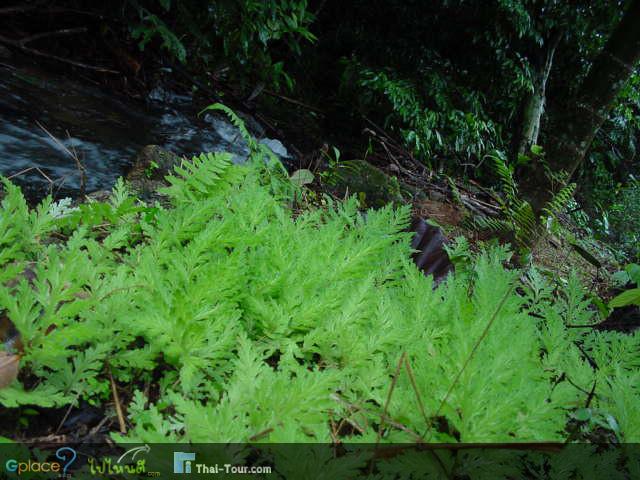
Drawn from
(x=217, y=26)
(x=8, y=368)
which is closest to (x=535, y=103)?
(x=217, y=26)

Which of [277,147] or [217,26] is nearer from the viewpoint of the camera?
[217,26]

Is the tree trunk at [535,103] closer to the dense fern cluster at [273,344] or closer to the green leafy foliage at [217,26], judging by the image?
the green leafy foliage at [217,26]

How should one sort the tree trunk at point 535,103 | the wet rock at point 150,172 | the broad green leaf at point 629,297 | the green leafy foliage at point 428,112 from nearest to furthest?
the broad green leaf at point 629,297 < the wet rock at point 150,172 < the green leafy foliage at point 428,112 < the tree trunk at point 535,103

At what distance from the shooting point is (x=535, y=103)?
7594 mm

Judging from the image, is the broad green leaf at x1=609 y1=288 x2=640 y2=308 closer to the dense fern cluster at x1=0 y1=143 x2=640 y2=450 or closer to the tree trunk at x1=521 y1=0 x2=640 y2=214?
the dense fern cluster at x1=0 y1=143 x2=640 y2=450

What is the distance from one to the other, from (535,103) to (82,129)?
740 cm

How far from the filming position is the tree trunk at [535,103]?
24.5 feet

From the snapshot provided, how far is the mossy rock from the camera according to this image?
3.76 metres

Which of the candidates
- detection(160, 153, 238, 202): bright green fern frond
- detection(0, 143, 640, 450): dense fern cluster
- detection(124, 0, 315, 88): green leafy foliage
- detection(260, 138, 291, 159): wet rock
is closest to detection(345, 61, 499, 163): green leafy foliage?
detection(124, 0, 315, 88): green leafy foliage

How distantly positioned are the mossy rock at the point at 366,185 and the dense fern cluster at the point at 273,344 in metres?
2.26

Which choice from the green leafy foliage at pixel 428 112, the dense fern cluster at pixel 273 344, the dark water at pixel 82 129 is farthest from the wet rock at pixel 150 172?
the green leafy foliage at pixel 428 112

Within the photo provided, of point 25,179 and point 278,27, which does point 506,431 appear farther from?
point 278,27

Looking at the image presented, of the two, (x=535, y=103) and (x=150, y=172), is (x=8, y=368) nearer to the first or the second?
(x=150, y=172)

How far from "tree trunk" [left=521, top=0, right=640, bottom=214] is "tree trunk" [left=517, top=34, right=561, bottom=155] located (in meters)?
4.22
